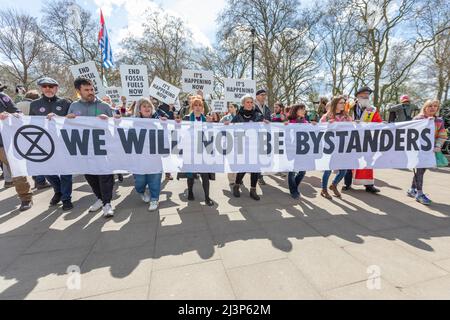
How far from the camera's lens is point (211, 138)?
3883mm

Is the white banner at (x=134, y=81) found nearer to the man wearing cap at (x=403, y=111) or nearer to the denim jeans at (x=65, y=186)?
the denim jeans at (x=65, y=186)

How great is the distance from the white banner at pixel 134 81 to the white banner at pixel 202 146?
11.3 ft

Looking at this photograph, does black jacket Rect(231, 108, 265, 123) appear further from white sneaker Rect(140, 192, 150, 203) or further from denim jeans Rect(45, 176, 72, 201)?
denim jeans Rect(45, 176, 72, 201)

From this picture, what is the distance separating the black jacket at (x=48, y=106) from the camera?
3.76 m

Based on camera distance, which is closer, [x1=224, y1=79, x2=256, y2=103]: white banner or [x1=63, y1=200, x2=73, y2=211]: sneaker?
[x1=63, y1=200, x2=73, y2=211]: sneaker

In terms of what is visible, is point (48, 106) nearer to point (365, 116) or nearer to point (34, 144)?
point (34, 144)

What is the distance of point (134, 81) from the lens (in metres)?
6.62

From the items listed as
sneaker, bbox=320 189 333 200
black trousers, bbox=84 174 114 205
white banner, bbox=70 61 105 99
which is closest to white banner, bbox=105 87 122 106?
white banner, bbox=70 61 105 99

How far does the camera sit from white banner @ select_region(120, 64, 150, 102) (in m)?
6.54

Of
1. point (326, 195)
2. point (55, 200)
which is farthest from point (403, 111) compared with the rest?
point (55, 200)

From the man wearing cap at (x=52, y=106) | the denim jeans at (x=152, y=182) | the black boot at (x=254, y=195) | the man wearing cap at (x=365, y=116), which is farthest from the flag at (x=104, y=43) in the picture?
the man wearing cap at (x=365, y=116)

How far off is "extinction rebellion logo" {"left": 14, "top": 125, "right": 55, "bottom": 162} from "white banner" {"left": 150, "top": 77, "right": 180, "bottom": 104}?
3586 millimetres

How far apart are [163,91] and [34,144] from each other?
→ 3.84 m

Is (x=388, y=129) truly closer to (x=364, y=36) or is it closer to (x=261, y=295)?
(x=261, y=295)
